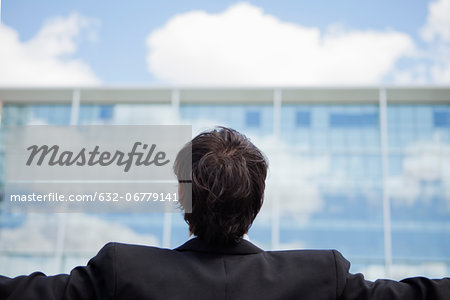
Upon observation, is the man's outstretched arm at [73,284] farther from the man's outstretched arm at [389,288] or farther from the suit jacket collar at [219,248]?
the man's outstretched arm at [389,288]

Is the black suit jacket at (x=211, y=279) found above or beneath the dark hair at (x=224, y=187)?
beneath

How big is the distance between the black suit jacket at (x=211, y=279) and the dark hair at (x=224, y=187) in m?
0.04

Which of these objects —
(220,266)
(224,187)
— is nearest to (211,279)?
(220,266)

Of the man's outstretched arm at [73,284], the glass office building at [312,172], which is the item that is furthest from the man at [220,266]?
the glass office building at [312,172]

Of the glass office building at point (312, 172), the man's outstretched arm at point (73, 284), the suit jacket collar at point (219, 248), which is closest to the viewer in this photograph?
the man's outstretched arm at point (73, 284)

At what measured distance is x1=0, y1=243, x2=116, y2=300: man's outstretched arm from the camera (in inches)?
43.8

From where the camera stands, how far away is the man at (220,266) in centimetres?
113

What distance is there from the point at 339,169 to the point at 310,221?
1.65m

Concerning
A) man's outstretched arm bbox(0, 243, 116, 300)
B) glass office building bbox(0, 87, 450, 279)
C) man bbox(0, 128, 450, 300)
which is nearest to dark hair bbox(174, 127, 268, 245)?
man bbox(0, 128, 450, 300)

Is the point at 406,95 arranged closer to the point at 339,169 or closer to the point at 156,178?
the point at 339,169

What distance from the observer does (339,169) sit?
45.3 ft

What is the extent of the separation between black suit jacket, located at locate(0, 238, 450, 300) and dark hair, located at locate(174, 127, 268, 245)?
0.15ft

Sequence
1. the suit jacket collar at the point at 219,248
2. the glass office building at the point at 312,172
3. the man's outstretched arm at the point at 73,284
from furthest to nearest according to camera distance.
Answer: the glass office building at the point at 312,172 < the suit jacket collar at the point at 219,248 < the man's outstretched arm at the point at 73,284

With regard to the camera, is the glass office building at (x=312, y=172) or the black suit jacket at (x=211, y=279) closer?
the black suit jacket at (x=211, y=279)
